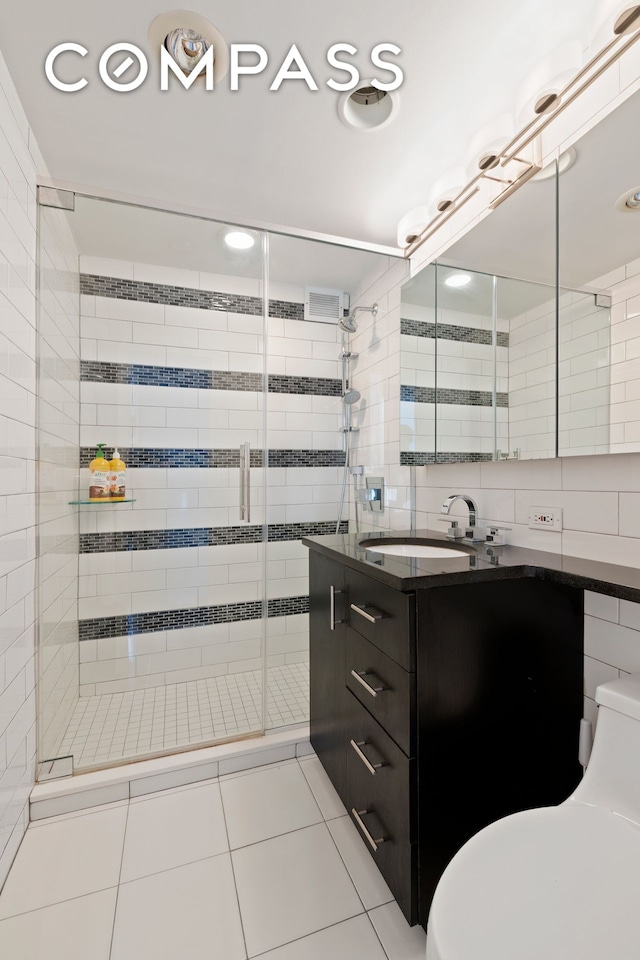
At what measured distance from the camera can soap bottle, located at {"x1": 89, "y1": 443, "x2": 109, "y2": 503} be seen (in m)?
2.08

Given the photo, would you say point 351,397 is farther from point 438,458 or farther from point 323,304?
point 438,458

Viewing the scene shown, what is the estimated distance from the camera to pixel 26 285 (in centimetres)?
150

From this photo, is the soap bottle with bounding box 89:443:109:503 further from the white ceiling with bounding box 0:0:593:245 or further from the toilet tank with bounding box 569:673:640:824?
the toilet tank with bounding box 569:673:640:824

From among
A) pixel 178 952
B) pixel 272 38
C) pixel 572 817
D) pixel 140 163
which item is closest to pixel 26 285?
pixel 140 163

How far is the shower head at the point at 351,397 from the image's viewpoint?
2.38 m

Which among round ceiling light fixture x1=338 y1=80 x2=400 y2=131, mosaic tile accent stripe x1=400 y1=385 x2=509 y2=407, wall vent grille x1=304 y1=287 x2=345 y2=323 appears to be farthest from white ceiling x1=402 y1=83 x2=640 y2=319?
wall vent grille x1=304 y1=287 x2=345 y2=323

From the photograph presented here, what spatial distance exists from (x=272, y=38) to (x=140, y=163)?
715 mm

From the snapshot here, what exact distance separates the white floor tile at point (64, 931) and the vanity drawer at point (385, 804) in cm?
71

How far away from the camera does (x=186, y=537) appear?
2.24 metres

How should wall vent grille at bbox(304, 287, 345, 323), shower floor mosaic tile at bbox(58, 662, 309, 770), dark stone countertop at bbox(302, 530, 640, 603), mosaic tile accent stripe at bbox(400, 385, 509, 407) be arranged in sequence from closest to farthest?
dark stone countertop at bbox(302, 530, 640, 603)
mosaic tile accent stripe at bbox(400, 385, 509, 407)
shower floor mosaic tile at bbox(58, 662, 309, 770)
wall vent grille at bbox(304, 287, 345, 323)

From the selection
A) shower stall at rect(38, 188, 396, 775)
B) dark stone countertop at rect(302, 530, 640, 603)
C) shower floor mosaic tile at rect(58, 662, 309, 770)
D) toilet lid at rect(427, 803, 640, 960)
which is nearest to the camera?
toilet lid at rect(427, 803, 640, 960)

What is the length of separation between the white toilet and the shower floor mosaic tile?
1286 mm

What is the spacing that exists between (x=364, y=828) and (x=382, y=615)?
25.9 inches

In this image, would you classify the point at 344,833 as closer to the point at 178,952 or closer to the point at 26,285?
the point at 178,952
